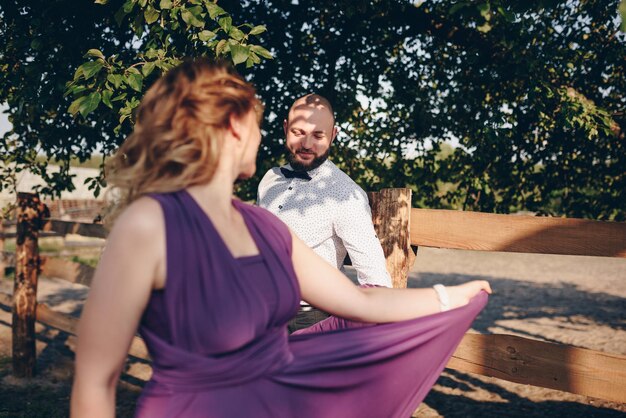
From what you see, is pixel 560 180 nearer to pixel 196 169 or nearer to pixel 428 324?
pixel 428 324

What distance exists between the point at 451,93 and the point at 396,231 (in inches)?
102

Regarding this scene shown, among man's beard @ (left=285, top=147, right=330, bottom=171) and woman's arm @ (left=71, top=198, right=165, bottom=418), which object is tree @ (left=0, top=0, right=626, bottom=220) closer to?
man's beard @ (left=285, top=147, right=330, bottom=171)

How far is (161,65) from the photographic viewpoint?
312 cm

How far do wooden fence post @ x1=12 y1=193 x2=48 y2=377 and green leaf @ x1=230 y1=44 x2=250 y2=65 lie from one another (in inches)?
156

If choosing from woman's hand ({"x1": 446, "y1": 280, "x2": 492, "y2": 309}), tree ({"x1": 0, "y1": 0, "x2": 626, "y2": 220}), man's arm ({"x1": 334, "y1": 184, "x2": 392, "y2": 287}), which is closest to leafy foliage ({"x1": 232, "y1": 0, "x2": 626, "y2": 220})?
tree ({"x1": 0, "y1": 0, "x2": 626, "y2": 220})

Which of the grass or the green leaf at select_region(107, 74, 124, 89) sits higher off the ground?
the green leaf at select_region(107, 74, 124, 89)

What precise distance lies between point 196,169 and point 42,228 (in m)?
5.41

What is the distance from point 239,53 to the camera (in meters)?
3.01

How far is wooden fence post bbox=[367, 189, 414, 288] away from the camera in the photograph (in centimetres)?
342

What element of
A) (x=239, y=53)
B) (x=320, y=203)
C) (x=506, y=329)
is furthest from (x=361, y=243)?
(x=506, y=329)

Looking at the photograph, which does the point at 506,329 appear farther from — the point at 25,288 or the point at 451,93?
the point at 25,288

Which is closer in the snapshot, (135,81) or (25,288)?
(135,81)

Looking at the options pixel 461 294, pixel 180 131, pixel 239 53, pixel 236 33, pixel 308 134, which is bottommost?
pixel 461 294

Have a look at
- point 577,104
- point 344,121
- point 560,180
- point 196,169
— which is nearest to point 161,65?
point 196,169
